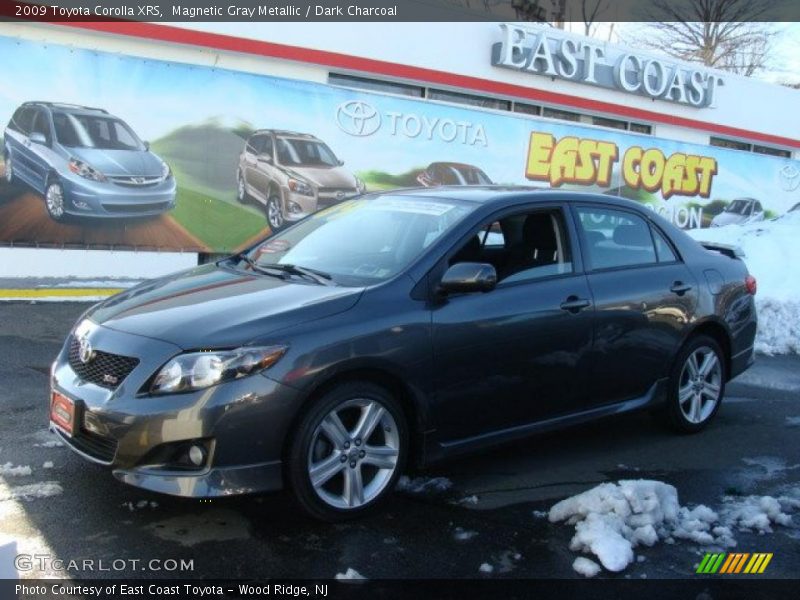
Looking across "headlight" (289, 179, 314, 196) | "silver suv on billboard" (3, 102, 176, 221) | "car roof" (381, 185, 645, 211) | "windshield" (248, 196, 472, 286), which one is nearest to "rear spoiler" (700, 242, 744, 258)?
"car roof" (381, 185, 645, 211)

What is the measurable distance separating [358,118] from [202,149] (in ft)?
9.06

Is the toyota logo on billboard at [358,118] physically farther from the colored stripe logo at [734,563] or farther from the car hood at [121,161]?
the colored stripe logo at [734,563]

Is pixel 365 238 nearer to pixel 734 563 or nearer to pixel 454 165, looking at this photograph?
pixel 734 563

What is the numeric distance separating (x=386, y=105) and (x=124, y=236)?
16.3 feet

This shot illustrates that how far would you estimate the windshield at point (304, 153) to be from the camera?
1288cm

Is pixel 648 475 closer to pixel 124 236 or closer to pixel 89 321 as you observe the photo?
pixel 89 321

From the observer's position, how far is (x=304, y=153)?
42.9 ft

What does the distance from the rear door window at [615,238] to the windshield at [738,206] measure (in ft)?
56.6

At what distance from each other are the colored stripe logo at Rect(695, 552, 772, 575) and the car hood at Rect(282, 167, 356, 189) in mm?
10129

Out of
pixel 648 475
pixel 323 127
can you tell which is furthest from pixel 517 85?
pixel 648 475

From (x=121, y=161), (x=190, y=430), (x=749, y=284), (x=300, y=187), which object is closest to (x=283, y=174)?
(x=300, y=187)

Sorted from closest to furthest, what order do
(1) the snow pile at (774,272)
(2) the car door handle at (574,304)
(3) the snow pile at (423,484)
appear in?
(3) the snow pile at (423,484)
(2) the car door handle at (574,304)
(1) the snow pile at (774,272)

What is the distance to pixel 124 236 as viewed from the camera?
1155cm

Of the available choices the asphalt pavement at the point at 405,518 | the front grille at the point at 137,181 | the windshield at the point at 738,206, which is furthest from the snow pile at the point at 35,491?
the windshield at the point at 738,206
